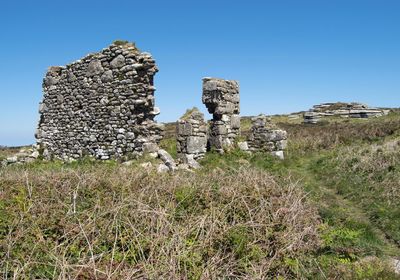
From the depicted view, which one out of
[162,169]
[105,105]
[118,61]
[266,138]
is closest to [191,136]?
[162,169]

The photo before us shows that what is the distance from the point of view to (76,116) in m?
16.3

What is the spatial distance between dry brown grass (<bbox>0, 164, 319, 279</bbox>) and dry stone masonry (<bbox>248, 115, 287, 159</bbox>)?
9.69m

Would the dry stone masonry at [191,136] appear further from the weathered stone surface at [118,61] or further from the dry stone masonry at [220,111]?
the weathered stone surface at [118,61]

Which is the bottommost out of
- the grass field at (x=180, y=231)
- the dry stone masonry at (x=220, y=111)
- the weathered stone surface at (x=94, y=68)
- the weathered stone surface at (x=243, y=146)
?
the grass field at (x=180, y=231)

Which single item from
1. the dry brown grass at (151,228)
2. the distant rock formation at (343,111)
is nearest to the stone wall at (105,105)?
the dry brown grass at (151,228)

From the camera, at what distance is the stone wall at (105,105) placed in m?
14.4

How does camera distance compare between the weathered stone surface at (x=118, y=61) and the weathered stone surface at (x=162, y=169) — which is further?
the weathered stone surface at (x=118, y=61)

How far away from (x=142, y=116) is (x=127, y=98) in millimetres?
854

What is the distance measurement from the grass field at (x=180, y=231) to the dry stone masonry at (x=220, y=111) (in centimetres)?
740

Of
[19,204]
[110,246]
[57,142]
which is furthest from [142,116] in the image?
[110,246]

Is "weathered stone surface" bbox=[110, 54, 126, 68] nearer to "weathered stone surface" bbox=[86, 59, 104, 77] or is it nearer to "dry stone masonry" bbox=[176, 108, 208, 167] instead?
"weathered stone surface" bbox=[86, 59, 104, 77]

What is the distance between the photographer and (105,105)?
596 inches

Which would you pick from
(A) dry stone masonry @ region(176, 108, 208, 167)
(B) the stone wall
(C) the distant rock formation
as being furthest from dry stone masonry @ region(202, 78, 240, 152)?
(C) the distant rock formation

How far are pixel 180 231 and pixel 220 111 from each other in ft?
37.5
